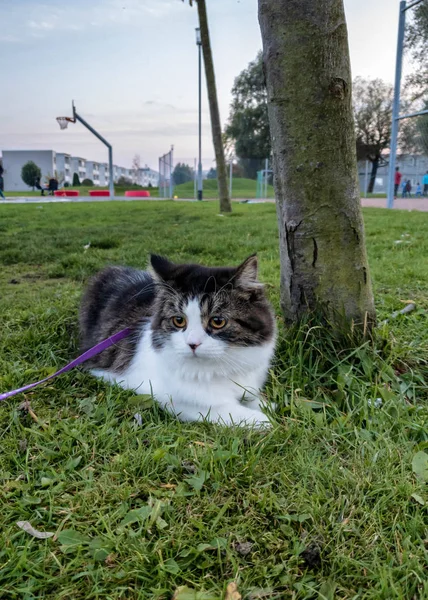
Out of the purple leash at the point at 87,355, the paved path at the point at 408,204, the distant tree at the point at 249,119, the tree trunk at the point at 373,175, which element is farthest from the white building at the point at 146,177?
the purple leash at the point at 87,355

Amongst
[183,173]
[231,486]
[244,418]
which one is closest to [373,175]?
[183,173]

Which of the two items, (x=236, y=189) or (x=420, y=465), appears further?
(x=236, y=189)

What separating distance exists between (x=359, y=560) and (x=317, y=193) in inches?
64.0

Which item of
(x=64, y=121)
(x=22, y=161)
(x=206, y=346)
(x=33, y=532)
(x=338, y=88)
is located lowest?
(x=33, y=532)

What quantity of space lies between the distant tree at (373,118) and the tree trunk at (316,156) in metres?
36.1

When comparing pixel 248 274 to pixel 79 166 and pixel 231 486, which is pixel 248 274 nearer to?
pixel 231 486

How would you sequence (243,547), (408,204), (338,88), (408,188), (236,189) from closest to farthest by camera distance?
(243,547)
(338,88)
(408,204)
(408,188)
(236,189)

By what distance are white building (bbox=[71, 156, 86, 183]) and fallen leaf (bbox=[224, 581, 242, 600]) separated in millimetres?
82667

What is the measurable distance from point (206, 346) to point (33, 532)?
89 centimetres

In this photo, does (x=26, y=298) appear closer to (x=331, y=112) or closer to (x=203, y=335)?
(x=203, y=335)

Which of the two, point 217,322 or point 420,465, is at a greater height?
point 217,322

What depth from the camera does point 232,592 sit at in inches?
45.4

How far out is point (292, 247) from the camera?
238 centimetres

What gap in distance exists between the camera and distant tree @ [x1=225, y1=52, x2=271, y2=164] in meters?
41.8
